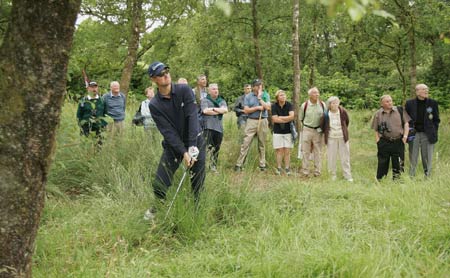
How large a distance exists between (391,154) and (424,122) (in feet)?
2.78

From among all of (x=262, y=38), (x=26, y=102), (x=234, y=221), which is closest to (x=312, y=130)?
(x=234, y=221)

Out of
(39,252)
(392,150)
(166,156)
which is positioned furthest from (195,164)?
(392,150)

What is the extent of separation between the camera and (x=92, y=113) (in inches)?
317

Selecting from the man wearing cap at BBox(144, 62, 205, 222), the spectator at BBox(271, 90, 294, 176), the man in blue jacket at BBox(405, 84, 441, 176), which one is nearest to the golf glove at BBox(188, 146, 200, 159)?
the man wearing cap at BBox(144, 62, 205, 222)

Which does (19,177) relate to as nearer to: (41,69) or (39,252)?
(41,69)

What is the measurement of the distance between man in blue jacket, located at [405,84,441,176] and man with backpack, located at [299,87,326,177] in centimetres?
167

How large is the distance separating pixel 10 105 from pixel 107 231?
6.18 ft

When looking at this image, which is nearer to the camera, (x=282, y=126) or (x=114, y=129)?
(x=114, y=129)

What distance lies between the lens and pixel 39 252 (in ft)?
12.6

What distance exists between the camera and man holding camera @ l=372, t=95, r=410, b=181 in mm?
7645

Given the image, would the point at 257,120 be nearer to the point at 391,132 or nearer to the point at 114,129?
the point at 391,132

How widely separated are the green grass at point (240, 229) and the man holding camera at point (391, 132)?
136 centimetres

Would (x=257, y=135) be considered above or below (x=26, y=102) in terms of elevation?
below

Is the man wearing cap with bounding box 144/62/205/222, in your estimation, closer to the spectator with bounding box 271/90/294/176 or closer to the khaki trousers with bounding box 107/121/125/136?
the khaki trousers with bounding box 107/121/125/136
